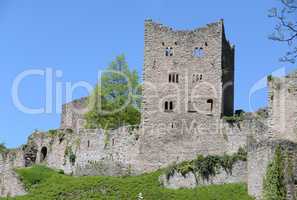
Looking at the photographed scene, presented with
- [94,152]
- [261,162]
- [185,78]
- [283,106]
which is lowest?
[94,152]

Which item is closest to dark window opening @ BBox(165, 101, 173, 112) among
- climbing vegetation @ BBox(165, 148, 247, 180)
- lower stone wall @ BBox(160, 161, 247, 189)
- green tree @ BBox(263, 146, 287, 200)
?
climbing vegetation @ BBox(165, 148, 247, 180)

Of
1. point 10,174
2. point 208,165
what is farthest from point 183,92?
point 10,174

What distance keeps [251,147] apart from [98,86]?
21435 millimetres

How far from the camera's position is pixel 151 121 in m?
49.0

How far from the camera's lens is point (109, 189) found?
44250 millimetres

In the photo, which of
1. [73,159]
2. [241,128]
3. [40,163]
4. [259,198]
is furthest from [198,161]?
[40,163]

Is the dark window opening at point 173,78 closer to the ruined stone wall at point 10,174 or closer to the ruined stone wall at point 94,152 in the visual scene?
the ruined stone wall at point 94,152

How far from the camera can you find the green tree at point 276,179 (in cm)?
3484

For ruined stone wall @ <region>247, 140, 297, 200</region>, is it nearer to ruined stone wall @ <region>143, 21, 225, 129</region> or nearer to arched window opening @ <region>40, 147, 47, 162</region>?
ruined stone wall @ <region>143, 21, 225, 129</region>

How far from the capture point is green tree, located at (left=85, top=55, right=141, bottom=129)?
56.2 meters

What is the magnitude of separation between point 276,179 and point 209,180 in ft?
24.3

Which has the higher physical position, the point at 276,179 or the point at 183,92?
the point at 183,92

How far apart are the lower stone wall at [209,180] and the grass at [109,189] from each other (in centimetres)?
44

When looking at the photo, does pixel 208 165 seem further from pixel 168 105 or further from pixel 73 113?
pixel 73 113
